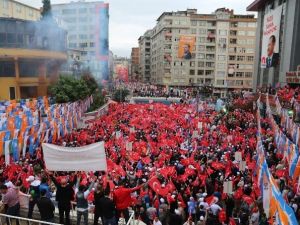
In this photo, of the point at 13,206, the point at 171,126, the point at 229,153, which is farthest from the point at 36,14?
the point at 13,206

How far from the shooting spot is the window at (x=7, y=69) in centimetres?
3450

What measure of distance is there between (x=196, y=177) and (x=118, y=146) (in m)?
6.19

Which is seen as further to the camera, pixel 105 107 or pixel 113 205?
pixel 105 107

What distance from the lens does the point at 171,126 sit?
2344 centimetres

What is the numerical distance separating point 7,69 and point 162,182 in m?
28.2

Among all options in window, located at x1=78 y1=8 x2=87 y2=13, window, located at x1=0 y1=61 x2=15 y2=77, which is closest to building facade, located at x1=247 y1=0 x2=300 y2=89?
window, located at x1=0 y1=61 x2=15 y2=77

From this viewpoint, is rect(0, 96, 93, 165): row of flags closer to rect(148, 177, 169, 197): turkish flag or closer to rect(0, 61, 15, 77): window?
rect(148, 177, 169, 197): turkish flag

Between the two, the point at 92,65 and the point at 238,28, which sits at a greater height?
the point at 238,28

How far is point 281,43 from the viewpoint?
3497cm

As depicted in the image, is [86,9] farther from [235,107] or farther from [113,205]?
[113,205]

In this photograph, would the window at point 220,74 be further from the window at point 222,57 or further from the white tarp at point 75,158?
the white tarp at point 75,158

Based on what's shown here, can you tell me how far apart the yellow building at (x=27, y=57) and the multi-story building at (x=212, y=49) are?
41.1 metres

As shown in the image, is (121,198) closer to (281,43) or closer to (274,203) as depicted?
(274,203)

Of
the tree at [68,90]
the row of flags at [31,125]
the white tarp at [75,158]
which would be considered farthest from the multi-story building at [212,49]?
the white tarp at [75,158]
